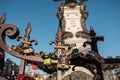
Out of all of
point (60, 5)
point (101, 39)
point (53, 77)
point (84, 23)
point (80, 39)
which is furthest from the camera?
point (60, 5)

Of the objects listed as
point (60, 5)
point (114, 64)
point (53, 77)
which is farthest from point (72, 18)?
point (114, 64)

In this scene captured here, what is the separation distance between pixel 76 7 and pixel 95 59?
1548 cm

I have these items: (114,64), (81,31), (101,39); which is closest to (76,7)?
(81,31)

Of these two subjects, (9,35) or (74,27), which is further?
(74,27)

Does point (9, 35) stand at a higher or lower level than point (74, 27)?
lower

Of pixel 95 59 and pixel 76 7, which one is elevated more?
pixel 76 7

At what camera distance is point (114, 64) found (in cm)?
407

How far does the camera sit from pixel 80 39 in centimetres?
1627

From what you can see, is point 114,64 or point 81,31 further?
point 81,31

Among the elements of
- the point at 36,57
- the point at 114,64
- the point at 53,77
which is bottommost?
the point at 53,77

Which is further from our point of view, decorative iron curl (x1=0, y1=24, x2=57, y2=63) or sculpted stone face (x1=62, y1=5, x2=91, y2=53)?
sculpted stone face (x1=62, y1=5, x2=91, y2=53)

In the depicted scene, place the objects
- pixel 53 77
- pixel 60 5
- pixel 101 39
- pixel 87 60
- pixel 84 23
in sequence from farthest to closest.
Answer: pixel 60 5
pixel 84 23
pixel 53 77
pixel 101 39
pixel 87 60

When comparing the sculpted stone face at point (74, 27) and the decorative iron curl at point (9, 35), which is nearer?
the decorative iron curl at point (9, 35)

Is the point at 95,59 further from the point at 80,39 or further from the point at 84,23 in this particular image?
the point at 84,23
